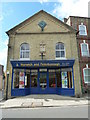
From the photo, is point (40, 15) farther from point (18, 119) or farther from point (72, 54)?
point (18, 119)

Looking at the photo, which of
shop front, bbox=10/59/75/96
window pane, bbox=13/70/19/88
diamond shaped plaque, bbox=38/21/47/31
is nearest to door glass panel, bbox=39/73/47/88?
shop front, bbox=10/59/75/96

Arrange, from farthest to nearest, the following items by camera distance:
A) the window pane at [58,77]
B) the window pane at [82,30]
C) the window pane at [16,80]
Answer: the window pane at [82,30] < the window pane at [58,77] < the window pane at [16,80]

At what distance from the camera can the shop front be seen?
38.1 feet

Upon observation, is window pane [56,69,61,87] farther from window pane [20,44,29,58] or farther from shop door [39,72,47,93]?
window pane [20,44,29,58]

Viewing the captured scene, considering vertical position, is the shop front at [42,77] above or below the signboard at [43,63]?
below

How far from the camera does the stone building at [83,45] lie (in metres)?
15.5

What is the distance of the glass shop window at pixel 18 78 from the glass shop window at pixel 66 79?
14.8ft

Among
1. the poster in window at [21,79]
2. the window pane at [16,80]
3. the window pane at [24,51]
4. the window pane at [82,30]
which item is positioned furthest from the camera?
→ the window pane at [82,30]

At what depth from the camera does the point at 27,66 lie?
11766 mm

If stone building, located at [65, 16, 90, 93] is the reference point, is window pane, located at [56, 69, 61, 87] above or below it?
below

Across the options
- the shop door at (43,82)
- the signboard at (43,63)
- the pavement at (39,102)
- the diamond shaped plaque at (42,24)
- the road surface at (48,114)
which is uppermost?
the diamond shaped plaque at (42,24)

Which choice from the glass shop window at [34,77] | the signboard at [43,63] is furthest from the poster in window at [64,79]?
the glass shop window at [34,77]

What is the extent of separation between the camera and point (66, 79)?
12.2 metres

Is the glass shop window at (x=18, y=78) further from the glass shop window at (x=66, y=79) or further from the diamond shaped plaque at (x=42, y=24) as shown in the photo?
the diamond shaped plaque at (x=42, y=24)
